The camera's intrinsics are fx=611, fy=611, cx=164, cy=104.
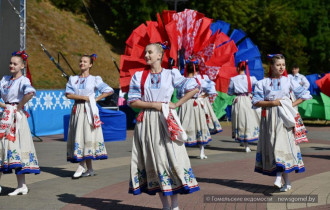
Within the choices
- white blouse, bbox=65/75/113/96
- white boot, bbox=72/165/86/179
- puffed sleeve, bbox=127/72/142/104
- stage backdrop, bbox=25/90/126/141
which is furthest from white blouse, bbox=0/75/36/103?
stage backdrop, bbox=25/90/126/141

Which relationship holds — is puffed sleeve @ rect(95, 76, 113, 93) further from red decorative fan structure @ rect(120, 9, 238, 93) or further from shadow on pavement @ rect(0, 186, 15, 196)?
red decorative fan structure @ rect(120, 9, 238, 93)

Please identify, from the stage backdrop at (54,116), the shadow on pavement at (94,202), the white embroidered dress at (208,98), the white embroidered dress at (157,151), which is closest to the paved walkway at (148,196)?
the shadow on pavement at (94,202)

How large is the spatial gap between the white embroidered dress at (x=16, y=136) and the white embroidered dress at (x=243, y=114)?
20.3 ft

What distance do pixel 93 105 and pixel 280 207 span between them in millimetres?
3789

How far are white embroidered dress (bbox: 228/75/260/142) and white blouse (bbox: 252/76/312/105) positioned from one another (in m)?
5.00

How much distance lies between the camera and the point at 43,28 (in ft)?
123

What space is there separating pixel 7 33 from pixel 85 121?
551 cm

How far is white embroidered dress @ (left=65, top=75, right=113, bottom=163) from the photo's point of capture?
969 centimetres

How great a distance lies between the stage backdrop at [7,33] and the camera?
14.2 metres

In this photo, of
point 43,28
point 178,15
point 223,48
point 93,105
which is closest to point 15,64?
point 93,105

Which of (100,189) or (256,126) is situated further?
(256,126)

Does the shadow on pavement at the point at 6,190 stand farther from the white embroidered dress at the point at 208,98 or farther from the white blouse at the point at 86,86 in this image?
the white embroidered dress at the point at 208,98

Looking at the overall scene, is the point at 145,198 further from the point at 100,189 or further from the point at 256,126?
the point at 256,126

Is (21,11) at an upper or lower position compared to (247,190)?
upper
